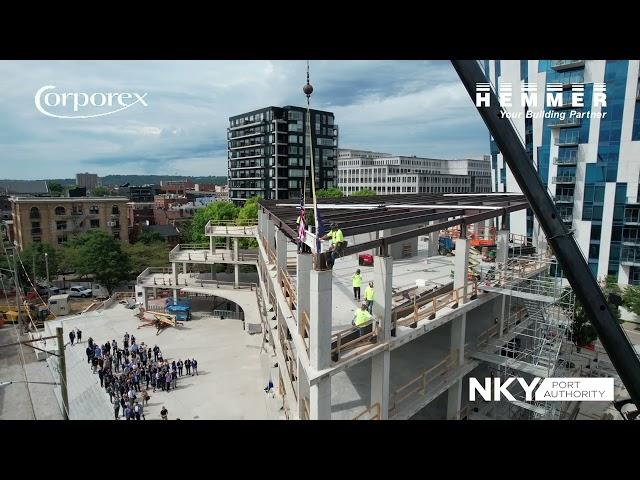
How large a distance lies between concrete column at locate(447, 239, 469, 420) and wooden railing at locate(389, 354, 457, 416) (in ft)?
0.74

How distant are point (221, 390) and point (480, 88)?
13522mm

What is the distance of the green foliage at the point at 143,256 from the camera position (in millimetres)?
32031

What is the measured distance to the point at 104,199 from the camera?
35.6m

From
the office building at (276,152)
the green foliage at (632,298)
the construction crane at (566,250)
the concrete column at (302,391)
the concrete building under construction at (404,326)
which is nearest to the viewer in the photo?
the construction crane at (566,250)

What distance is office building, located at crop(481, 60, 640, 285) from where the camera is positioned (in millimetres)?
18859

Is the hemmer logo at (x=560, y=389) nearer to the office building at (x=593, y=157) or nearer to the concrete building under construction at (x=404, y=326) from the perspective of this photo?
the concrete building under construction at (x=404, y=326)

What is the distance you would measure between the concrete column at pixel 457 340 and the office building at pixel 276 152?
36413 mm

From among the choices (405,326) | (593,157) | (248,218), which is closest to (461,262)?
(405,326)

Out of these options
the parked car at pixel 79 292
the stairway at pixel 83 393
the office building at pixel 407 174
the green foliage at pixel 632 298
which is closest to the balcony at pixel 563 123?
the green foliage at pixel 632 298

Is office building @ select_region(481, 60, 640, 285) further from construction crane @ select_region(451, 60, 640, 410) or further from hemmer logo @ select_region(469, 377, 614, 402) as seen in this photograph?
construction crane @ select_region(451, 60, 640, 410)

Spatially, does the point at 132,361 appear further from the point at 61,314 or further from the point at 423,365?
the point at 423,365

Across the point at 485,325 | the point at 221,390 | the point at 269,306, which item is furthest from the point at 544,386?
the point at 221,390
